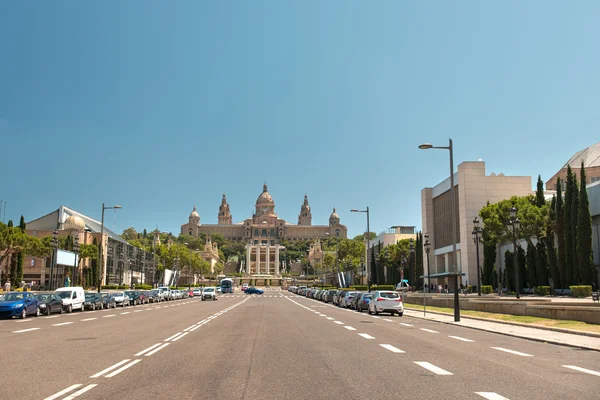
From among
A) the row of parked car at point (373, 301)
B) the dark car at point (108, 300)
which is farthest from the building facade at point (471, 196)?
the dark car at point (108, 300)

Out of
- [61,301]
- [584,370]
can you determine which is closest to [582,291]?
[61,301]

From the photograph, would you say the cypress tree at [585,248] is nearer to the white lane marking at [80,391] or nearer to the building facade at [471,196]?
the building facade at [471,196]

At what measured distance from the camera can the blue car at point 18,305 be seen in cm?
2839

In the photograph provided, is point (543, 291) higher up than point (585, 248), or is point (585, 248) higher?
point (585, 248)

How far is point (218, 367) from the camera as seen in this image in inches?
439

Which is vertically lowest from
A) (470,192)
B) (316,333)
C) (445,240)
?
(316,333)

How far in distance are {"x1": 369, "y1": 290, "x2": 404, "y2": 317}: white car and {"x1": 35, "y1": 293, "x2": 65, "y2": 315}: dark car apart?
18571mm

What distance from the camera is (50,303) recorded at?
33188mm

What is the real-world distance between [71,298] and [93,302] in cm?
433

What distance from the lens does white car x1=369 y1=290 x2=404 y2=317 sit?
109 feet

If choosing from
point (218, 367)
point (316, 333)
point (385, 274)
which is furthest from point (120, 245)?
point (218, 367)

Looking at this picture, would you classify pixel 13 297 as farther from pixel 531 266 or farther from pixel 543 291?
pixel 531 266

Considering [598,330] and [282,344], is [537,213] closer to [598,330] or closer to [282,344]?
[598,330]

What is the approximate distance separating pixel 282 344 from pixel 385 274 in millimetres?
98238
